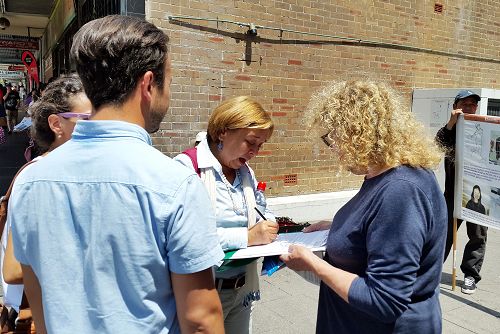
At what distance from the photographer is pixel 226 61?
5.57m

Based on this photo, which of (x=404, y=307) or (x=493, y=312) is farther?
(x=493, y=312)

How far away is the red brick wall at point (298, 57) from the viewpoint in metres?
5.30

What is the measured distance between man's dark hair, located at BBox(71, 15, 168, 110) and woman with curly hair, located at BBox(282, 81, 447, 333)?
0.79 m

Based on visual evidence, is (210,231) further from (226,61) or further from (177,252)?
(226,61)

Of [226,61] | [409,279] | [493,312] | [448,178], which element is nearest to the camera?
[409,279]

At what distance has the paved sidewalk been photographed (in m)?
3.71

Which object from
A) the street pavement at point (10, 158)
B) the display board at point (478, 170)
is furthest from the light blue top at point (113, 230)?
the street pavement at point (10, 158)

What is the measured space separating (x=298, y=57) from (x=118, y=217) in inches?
217

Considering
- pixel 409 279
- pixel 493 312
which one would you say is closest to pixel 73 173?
pixel 409 279

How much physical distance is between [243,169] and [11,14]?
15.5 meters

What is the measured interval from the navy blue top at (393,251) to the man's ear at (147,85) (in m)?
0.86

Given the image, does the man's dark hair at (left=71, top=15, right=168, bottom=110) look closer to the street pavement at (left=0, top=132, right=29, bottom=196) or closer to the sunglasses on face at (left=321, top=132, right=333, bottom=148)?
the sunglasses on face at (left=321, top=132, right=333, bottom=148)

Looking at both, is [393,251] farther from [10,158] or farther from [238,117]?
[10,158]

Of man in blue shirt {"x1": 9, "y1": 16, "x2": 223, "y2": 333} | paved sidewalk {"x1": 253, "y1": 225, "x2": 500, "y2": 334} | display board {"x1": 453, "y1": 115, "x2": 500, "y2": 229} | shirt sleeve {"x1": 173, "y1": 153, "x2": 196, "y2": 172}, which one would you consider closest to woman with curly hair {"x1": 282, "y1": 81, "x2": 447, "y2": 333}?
man in blue shirt {"x1": 9, "y1": 16, "x2": 223, "y2": 333}
